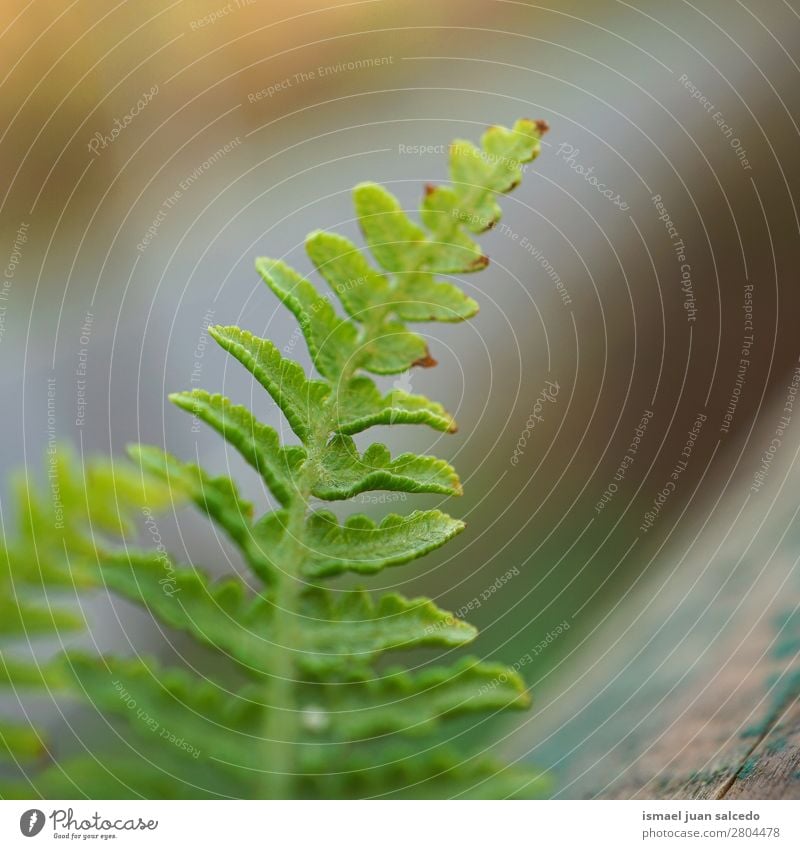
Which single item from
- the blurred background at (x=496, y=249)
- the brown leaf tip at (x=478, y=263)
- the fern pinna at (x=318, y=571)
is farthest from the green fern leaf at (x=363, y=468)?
the blurred background at (x=496, y=249)

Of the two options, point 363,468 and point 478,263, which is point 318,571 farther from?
point 478,263

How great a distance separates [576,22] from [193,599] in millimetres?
800

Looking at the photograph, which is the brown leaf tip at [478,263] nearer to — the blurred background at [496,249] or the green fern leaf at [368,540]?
the green fern leaf at [368,540]

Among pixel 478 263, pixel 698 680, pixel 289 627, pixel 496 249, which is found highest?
pixel 496 249

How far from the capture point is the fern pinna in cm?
40

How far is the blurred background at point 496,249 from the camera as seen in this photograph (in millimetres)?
728

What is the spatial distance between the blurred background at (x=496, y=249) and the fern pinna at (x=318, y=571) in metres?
0.26

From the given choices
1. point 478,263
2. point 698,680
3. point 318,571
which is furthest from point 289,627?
point 698,680

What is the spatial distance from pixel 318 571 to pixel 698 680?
1.48 ft

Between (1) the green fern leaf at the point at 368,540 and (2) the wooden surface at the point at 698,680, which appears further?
(2) the wooden surface at the point at 698,680
